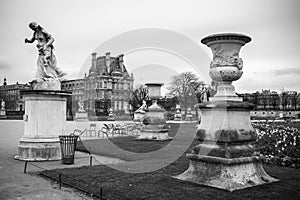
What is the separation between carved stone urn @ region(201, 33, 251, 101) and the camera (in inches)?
314

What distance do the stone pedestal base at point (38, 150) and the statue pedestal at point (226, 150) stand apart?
606cm

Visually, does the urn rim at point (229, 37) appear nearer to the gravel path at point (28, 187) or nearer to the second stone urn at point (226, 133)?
the second stone urn at point (226, 133)

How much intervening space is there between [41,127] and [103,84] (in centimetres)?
2987

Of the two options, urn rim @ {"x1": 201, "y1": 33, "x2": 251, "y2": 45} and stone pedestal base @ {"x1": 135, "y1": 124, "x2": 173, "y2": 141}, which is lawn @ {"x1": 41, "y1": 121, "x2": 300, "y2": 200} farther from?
stone pedestal base @ {"x1": 135, "y1": 124, "x2": 173, "y2": 141}

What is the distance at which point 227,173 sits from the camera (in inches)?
304

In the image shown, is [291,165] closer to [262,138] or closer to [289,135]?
[262,138]

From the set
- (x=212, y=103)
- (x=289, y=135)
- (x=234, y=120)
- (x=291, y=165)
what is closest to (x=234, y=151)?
(x=234, y=120)

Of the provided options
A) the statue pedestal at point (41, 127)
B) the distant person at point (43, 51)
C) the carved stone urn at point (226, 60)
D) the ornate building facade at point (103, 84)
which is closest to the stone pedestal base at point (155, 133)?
the ornate building facade at point (103, 84)

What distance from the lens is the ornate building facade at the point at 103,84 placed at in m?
33.4

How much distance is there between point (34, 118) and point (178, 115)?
117 ft

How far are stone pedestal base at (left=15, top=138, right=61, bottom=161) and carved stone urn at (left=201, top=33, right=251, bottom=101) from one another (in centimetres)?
695

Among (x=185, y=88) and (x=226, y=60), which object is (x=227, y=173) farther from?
(x=185, y=88)

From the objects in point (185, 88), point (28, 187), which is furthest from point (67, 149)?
point (185, 88)

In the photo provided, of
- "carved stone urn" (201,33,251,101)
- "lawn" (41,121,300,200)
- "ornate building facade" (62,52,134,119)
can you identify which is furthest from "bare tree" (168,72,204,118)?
"carved stone urn" (201,33,251,101)
